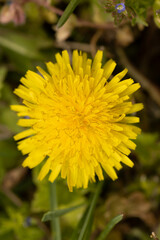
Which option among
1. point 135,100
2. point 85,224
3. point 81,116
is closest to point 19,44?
point 135,100

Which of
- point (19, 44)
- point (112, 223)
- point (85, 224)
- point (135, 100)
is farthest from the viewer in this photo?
point (19, 44)

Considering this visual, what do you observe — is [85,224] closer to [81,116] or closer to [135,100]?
[81,116]

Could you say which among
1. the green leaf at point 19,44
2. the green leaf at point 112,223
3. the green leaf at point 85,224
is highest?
the green leaf at point 19,44

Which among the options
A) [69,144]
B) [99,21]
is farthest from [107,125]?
[99,21]

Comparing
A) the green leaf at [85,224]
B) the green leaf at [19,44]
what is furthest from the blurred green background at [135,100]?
the green leaf at [85,224]

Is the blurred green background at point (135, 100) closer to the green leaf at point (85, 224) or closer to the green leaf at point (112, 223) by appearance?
the green leaf at point (85, 224)

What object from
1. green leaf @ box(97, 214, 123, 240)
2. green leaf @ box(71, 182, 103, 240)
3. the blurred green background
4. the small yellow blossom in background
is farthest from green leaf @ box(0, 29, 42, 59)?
green leaf @ box(97, 214, 123, 240)

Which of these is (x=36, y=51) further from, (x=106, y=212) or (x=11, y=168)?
(x=106, y=212)
